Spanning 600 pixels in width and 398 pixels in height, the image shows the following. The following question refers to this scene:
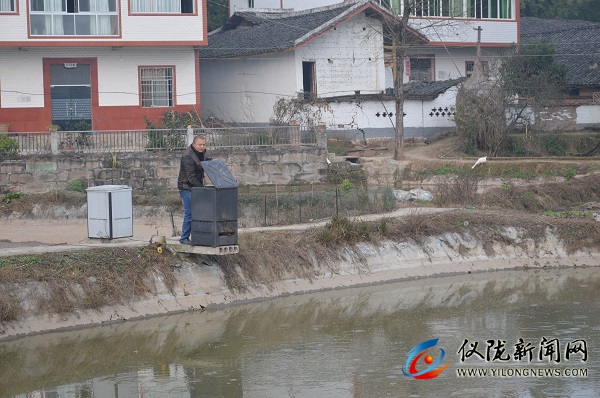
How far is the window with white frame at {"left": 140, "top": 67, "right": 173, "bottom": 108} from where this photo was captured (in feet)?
121

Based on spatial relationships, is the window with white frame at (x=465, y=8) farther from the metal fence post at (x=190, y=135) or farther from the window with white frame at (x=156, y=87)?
the metal fence post at (x=190, y=135)

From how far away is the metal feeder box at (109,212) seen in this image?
1894 centimetres

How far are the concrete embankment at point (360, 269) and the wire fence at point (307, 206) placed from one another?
1890mm

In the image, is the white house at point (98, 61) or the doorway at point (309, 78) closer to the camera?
the white house at point (98, 61)

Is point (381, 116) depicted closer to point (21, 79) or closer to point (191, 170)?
point (21, 79)

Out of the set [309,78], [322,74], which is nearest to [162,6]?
[309,78]

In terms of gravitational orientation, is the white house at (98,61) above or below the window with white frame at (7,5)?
below

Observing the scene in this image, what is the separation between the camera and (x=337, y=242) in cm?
2136

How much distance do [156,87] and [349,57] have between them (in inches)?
338

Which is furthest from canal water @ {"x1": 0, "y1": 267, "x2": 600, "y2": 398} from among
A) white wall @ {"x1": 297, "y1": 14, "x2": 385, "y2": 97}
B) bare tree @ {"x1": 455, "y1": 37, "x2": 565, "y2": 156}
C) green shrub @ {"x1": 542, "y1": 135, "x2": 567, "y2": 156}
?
white wall @ {"x1": 297, "y1": 14, "x2": 385, "y2": 97}

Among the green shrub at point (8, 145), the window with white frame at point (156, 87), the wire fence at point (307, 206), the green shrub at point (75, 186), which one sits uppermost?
the window with white frame at point (156, 87)

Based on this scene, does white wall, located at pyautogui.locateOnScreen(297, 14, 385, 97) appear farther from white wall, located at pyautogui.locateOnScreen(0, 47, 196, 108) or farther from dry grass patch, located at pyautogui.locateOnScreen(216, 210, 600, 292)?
dry grass patch, located at pyautogui.locateOnScreen(216, 210, 600, 292)

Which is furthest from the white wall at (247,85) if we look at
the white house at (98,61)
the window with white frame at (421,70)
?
the window with white frame at (421,70)

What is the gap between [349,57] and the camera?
40.7 m
